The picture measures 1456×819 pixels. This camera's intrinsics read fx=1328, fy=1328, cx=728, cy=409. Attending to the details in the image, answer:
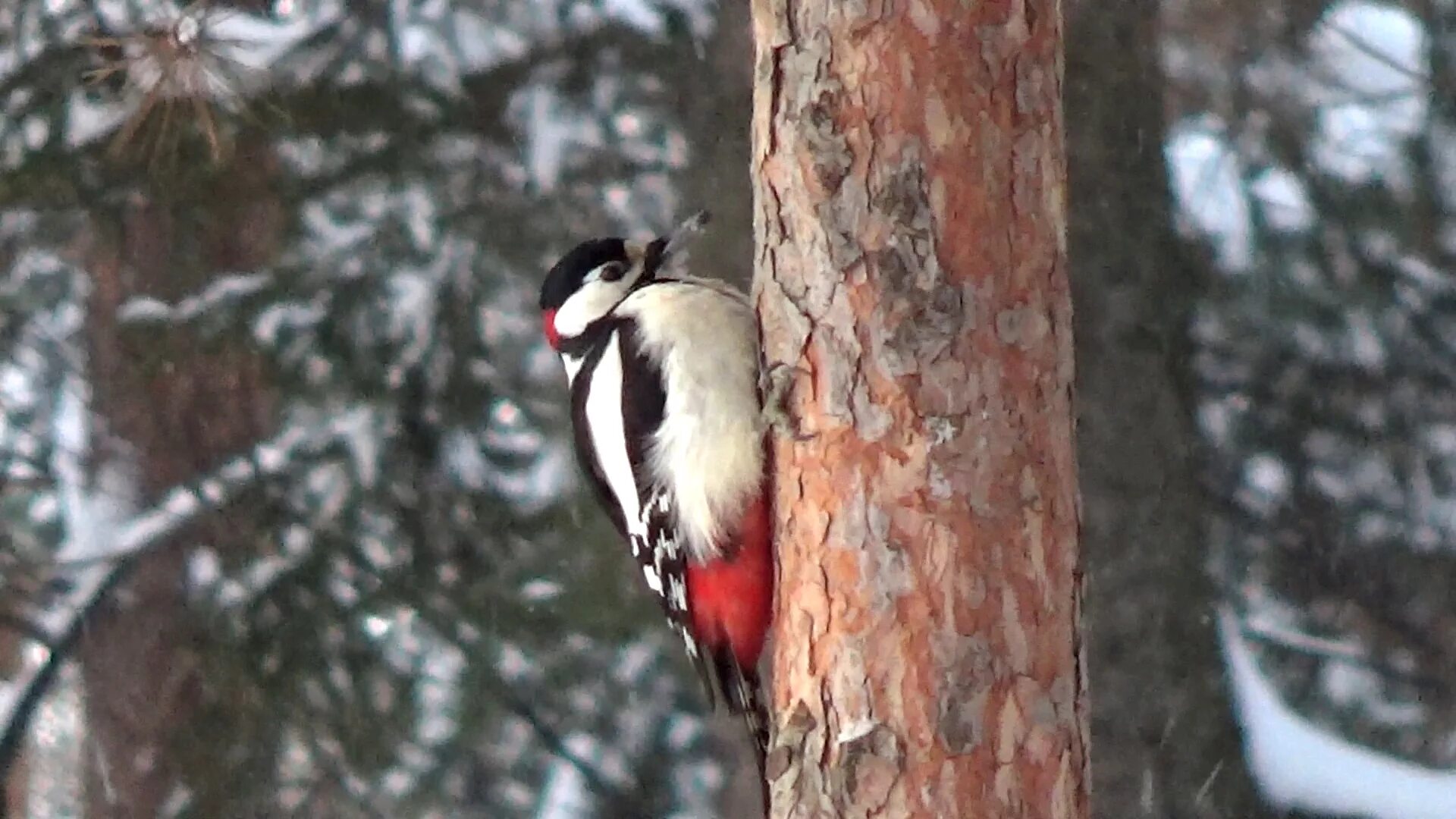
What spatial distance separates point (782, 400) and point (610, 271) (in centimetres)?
38

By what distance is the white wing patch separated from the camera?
3.96 ft

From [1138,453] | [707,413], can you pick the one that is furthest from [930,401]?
[1138,453]

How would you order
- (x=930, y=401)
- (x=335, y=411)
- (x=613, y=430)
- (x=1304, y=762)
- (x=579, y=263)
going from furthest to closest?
→ (x=335, y=411) → (x=1304, y=762) → (x=579, y=263) → (x=613, y=430) → (x=930, y=401)

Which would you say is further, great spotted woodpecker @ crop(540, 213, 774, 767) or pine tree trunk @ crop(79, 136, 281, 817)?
pine tree trunk @ crop(79, 136, 281, 817)

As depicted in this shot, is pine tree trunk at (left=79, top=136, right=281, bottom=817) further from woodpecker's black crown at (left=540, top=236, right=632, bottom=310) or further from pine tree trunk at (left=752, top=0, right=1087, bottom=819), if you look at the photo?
pine tree trunk at (left=752, top=0, right=1087, bottom=819)

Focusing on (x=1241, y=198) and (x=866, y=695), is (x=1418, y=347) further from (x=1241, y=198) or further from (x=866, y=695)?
(x=866, y=695)

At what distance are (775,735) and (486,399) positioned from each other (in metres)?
0.98

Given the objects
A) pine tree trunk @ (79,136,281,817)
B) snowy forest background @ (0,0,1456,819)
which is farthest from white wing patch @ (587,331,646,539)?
pine tree trunk @ (79,136,281,817)

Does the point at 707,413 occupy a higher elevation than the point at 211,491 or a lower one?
higher

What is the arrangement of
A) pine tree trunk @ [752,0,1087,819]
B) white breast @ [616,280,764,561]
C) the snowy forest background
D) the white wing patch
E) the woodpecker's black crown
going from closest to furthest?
pine tree trunk @ [752,0,1087,819]
white breast @ [616,280,764,561]
the white wing patch
the woodpecker's black crown
the snowy forest background

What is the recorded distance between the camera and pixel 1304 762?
5.47 feet

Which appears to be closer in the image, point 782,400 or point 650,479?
point 782,400

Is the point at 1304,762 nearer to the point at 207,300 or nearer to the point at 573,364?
the point at 573,364

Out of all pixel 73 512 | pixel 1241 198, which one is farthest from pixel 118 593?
pixel 1241 198
